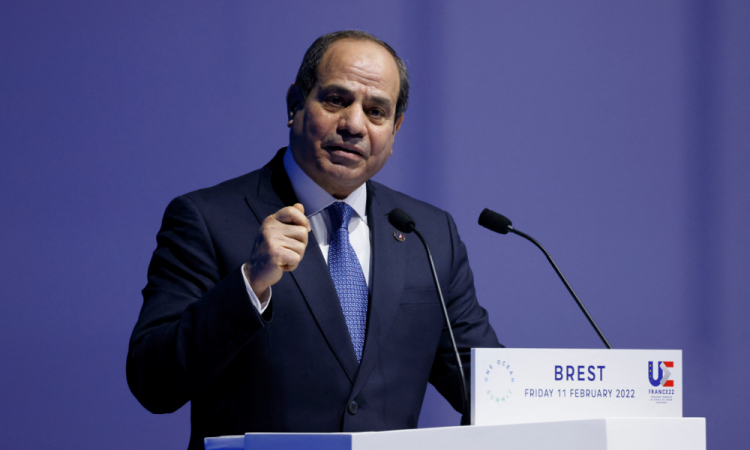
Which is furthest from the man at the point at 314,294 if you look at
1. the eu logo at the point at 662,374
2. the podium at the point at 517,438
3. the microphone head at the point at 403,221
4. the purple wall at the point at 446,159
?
the purple wall at the point at 446,159

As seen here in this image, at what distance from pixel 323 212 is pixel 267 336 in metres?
0.33

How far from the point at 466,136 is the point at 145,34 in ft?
3.93

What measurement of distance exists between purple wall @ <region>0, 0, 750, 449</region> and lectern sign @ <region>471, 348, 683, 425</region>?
1.45 meters

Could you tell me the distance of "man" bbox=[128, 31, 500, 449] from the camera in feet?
4.28

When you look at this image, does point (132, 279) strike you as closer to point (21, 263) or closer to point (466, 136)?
point (21, 263)

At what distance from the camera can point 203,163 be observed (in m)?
2.40

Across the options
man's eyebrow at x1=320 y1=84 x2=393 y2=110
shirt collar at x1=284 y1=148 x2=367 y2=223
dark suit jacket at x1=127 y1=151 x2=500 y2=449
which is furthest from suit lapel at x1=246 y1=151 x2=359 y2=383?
man's eyebrow at x1=320 y1=84 x2=393 y2=110

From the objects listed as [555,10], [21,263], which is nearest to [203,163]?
[21,263]

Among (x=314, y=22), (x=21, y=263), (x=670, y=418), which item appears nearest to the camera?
(x=670, y=418)

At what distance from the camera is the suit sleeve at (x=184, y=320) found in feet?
4.10

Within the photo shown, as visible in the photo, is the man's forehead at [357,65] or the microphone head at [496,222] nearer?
the microphone head at [496,222]

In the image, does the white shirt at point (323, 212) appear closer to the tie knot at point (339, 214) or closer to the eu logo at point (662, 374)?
the tie knot at point (339, 214)

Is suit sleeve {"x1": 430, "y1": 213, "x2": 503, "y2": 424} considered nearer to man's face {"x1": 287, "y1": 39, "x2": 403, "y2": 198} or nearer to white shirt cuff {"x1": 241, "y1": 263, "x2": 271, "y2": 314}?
man's face {"x1": 287, "y1": 39, "x2": 403, "y2": 198}

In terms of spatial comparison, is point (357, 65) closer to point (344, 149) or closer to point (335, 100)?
point (335, 100)
